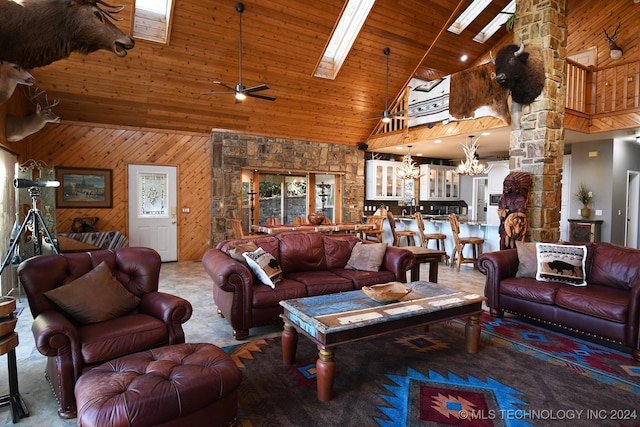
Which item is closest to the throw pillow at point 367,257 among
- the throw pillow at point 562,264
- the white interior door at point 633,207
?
the throw pillow at point 562,264

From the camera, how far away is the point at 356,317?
264 centimetres

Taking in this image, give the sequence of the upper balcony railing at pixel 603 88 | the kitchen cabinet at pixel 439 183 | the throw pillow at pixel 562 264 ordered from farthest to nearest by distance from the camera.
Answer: the kitchen cabinet at pixel 439 183
the upper balcony railing at pixel 603 88
the throw pillow at pixel 562 264

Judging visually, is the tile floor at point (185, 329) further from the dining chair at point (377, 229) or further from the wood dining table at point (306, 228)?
the wood dining table at point (306, 228)

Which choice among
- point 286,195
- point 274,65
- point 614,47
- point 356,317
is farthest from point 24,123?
point 614,47

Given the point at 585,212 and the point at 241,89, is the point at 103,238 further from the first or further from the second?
the point at 585,212

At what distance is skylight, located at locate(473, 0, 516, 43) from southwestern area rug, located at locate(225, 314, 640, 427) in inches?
296

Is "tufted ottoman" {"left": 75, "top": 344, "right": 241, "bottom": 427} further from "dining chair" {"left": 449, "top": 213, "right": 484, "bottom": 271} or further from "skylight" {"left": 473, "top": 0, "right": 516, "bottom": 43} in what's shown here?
"skylight" {"left": 473, "top": 0, "right": 516, "bottom": 43}

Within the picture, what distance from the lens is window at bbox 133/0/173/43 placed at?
564cm

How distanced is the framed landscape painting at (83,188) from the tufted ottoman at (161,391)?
19.4 feet

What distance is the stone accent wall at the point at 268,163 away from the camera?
7988 millimetres

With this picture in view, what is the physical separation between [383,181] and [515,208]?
499 cm

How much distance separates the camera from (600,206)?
306 inches

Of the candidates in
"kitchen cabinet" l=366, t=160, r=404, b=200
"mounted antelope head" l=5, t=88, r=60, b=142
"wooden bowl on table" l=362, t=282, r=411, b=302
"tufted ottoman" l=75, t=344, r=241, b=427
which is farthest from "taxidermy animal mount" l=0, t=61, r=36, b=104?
"kitchen cabinet" l=366, t=160, r=404, b=200

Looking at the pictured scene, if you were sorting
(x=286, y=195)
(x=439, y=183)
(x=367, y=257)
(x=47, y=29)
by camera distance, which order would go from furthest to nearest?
(x=439, y=183), (x=286, y=195), (x=367, y=257), (x=47, y=29)
